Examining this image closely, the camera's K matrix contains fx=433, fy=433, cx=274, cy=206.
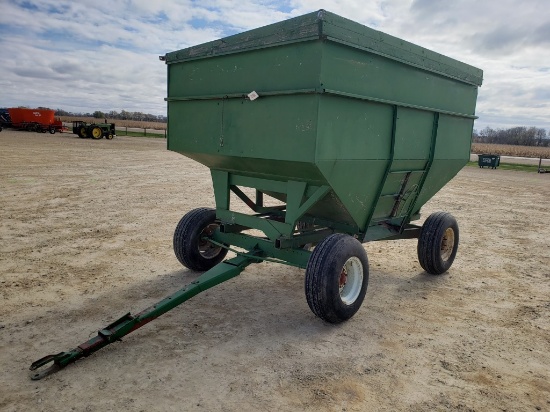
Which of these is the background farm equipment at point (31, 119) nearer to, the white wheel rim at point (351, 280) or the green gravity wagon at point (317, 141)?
the green gravity wagon at point (317, 141)

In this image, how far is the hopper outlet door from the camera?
451cm

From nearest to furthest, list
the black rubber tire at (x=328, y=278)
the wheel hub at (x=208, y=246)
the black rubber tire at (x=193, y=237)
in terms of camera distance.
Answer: the black rubber tire at (x=328, y=278), the black rubber tire at (x=193, y=237), the wheel hub at (x=208, y=246)

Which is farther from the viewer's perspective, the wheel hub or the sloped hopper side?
the wheel hub

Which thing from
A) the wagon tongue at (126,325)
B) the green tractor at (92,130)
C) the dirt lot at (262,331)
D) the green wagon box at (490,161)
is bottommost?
the dirt lot at (262,331)

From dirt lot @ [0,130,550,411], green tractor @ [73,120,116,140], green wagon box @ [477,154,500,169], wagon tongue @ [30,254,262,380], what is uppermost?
green tractor @ [73,120,116,140]

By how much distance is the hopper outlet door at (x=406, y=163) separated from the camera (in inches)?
178

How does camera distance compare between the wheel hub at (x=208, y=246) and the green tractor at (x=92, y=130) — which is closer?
the wheel hub at (x=208, y=246)

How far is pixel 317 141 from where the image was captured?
11.7ft

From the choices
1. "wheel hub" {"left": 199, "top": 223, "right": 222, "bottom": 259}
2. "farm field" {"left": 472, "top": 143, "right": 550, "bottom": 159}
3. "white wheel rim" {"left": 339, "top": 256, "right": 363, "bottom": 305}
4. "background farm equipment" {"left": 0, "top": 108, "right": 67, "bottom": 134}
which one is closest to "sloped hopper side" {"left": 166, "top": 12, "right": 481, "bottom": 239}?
"wheel hub" {"left": 199, "top": 223, "right": 222, "bottom": 259}

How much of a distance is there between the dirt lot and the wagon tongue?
0.09m

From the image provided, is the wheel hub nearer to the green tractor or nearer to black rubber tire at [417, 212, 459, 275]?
black rubber tire at [417, 212, 459, 275]

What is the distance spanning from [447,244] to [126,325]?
4.18 metres

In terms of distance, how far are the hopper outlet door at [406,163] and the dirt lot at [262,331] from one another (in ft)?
2.97

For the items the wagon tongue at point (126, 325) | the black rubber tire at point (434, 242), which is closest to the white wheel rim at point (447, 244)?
the black rubber tire at point (434, 242)
